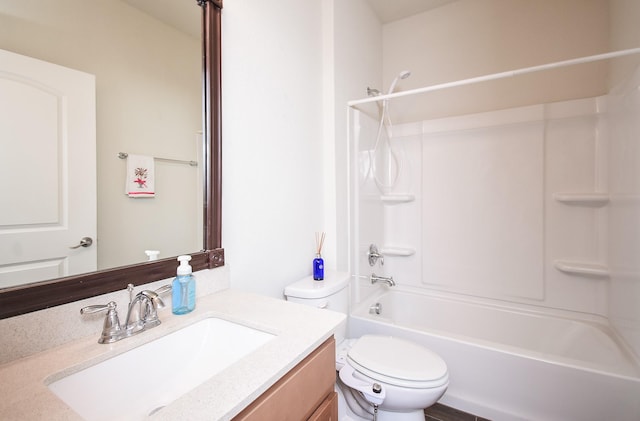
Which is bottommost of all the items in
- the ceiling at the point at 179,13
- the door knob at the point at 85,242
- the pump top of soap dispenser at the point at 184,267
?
the pump top of soap dispenser at the point at 184,267

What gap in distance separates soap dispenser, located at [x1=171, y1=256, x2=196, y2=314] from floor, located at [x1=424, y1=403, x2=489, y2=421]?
1418mm

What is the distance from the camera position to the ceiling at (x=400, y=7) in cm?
213

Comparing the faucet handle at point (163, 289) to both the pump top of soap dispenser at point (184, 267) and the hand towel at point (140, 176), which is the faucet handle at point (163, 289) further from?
the hand towel at point (140, 176)

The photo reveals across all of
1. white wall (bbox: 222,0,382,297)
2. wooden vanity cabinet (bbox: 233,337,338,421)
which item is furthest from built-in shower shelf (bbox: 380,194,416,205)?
wooden vanity cabinet (bbox: 233,337,338,421)

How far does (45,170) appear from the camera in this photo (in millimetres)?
667

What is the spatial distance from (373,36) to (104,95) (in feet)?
6.91

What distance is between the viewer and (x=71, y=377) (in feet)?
1.90

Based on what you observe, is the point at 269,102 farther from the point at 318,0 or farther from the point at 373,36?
the point at 373,36

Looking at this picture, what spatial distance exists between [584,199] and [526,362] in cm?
111

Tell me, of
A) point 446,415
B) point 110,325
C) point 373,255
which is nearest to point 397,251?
point 373,255

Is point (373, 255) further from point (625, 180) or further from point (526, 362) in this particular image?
point (625, 180)

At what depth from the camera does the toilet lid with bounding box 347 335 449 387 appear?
3.68ft

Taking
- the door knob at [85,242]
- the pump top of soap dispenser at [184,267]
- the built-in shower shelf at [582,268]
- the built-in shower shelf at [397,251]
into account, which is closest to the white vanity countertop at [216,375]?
the pump top of soap dispenser at [184,267]

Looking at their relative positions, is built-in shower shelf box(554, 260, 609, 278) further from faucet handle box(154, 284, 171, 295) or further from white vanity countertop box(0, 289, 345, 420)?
faucet handle box(154, 284, 171, 295)
